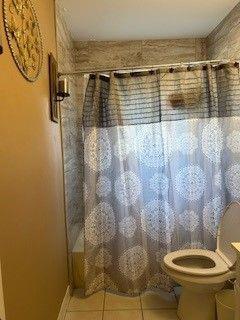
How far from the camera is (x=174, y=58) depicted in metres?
3.13

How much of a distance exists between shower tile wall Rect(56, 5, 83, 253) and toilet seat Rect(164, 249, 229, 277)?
0.86 m

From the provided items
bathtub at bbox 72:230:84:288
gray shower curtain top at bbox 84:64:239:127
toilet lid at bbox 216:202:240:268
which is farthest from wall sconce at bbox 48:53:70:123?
toilet lid at bbox 216:202:240:268

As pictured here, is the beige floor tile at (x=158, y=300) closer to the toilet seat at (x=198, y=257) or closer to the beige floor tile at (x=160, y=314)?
the beige floor tile at (x=160, y=314)

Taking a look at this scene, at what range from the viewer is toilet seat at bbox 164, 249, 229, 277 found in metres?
1.77

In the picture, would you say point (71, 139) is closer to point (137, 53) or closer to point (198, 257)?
point (137, 53)

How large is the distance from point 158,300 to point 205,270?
2.07 ft

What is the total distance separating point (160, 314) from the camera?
6.73 ft

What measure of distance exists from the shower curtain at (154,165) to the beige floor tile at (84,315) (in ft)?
0.62

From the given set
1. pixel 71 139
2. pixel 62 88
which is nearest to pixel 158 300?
pixel 71 139

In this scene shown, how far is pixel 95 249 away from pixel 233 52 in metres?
2.06

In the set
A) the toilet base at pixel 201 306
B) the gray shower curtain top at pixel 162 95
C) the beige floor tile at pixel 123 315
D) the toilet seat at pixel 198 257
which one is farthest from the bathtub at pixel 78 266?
the gray shower curtain top at pixel 162 95

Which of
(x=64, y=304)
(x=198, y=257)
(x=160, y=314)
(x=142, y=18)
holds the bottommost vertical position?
(x=160, y=314)

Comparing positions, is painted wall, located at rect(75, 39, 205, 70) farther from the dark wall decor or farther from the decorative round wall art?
the decorative round wall art

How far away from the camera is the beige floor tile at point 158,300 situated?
7.02ft
